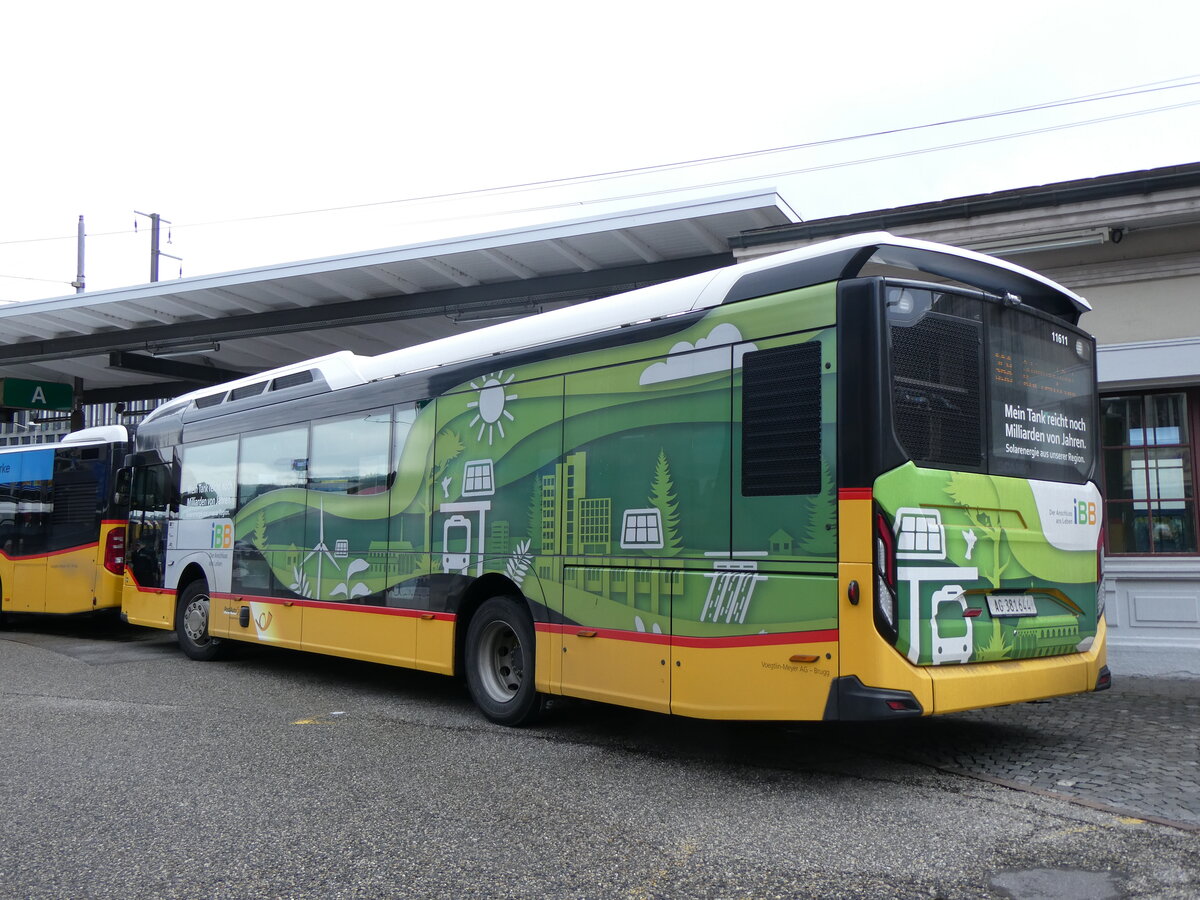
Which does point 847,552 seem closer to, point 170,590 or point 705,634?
point 705,634

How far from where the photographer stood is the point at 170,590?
1253 centimetres

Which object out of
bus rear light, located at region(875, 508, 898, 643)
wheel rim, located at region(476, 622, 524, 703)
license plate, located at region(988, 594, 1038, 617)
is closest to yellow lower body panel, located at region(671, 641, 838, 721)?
bus rear light, located at region(875, 508, 898, 643)

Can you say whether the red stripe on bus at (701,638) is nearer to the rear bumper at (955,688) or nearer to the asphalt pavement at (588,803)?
the rear bumper at (955,688)

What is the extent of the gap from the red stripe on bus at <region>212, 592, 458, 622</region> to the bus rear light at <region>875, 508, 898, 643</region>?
12.7 feet

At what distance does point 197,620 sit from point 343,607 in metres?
3.54

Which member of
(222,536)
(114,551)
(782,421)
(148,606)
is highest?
(782,421)

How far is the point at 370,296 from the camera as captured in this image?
1622 cm

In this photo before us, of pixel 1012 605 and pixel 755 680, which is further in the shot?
pixel 1012 605

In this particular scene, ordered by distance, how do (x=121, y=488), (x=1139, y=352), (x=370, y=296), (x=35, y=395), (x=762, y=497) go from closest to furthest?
(x=762, y=497)
(x=1139, y=352)
(x=121, y=488)
(x=370, y=296)
(x=35, y=395)

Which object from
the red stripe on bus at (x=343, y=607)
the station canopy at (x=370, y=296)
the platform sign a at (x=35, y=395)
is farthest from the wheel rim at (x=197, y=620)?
the platform sign a at (x=35, y=395)

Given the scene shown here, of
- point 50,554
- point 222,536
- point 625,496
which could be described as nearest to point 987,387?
point 625,496

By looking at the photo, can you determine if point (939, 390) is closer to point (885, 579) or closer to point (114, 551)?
point (885, 579)

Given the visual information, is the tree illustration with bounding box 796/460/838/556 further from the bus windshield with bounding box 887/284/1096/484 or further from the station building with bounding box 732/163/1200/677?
the station building with bounding box 732/163/1200/677

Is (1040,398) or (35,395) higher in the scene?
(35,395)
